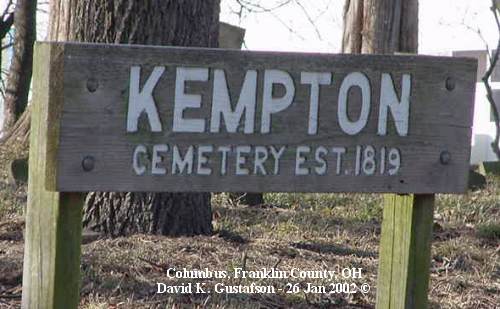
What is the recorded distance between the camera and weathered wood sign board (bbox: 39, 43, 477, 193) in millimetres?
3395

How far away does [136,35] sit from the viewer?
6.16 meters

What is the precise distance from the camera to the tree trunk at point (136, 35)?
6.14 m

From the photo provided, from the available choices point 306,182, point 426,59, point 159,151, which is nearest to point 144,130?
point 159,151

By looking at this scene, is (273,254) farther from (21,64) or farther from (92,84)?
(21,64)

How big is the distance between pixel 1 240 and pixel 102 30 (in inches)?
52.2

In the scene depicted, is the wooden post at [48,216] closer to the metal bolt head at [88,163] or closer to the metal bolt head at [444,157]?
the metal bolt head at [88,163]

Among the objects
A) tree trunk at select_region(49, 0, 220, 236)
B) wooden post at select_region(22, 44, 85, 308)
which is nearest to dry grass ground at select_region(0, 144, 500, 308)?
tree trunk at select_region(49, 0, 220, 236)

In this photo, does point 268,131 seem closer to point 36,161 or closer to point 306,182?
point 306,182

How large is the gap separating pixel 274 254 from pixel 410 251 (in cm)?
214

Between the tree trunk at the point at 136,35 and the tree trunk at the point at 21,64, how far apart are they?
7.87 metres

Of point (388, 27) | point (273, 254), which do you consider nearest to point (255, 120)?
point (273, 254)

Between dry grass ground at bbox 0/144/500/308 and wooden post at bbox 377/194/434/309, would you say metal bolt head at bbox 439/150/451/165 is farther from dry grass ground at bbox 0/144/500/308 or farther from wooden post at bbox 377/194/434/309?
dry grass ground at bbox 0/144/500/308

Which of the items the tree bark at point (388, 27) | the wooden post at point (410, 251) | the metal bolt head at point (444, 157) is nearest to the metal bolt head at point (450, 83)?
the metal bolt head at point (444, 157)

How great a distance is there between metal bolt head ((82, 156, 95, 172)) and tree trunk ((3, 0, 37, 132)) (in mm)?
10666
